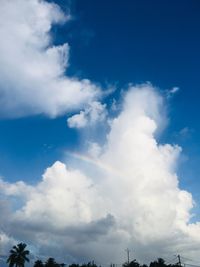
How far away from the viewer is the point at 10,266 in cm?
10019

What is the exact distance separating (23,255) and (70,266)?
4343cm

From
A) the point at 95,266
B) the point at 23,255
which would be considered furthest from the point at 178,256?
the point at 95,266

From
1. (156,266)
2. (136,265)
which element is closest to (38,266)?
(136,265)

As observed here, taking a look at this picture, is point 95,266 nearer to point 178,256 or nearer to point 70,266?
point 70,266

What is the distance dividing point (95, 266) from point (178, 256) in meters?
63.1

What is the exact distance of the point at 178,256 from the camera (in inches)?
3408

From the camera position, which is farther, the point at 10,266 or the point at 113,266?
the point at 113,266

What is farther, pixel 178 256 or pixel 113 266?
pixel 113 266

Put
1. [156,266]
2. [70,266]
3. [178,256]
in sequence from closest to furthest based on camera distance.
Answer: [178,256] < [156,266] < [70,266]

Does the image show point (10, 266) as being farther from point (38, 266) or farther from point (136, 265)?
point (136, 265)

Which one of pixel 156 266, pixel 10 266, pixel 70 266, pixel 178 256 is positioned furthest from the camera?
pixel 70 266

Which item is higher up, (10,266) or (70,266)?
(70,266)

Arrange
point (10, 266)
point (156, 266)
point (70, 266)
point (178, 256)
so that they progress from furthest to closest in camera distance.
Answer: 1. point (70, 266)
2. point (156, 266)
3. point (10, 266)
4. point (178, 256)

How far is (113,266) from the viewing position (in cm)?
12550
